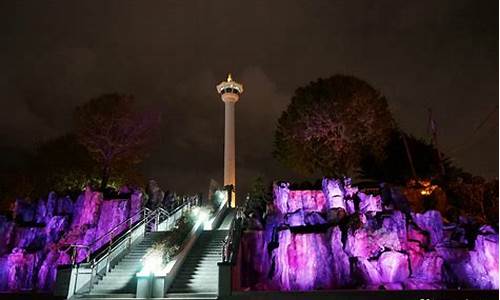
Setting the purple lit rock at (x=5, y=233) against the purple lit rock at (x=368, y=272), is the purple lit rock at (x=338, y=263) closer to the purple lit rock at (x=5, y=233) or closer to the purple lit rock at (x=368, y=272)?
the purple lit rock at (x=368, y=272)

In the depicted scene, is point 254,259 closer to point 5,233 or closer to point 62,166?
point 5,233

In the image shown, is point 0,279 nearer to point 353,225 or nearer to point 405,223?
point 353,225

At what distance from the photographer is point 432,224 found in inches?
898

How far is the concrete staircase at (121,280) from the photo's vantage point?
48.9 ft

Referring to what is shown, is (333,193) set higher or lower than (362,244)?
higher

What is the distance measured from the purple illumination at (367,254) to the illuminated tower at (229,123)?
812 inches

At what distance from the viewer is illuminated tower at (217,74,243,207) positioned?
146ft

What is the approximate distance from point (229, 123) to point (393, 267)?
3017 centimetres

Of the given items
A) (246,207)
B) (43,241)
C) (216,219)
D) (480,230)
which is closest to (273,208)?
(246,207)

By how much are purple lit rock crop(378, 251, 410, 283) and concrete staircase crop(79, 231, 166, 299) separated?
11362 millimetres

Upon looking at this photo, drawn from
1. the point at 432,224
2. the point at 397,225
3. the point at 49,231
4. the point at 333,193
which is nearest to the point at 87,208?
the point at 49,231

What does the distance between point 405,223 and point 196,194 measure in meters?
14.5

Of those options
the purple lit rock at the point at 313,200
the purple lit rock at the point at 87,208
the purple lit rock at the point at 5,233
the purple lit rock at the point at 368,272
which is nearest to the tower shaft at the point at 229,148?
the purple lit rock at the point at 313,200

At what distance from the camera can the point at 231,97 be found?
49.0m
